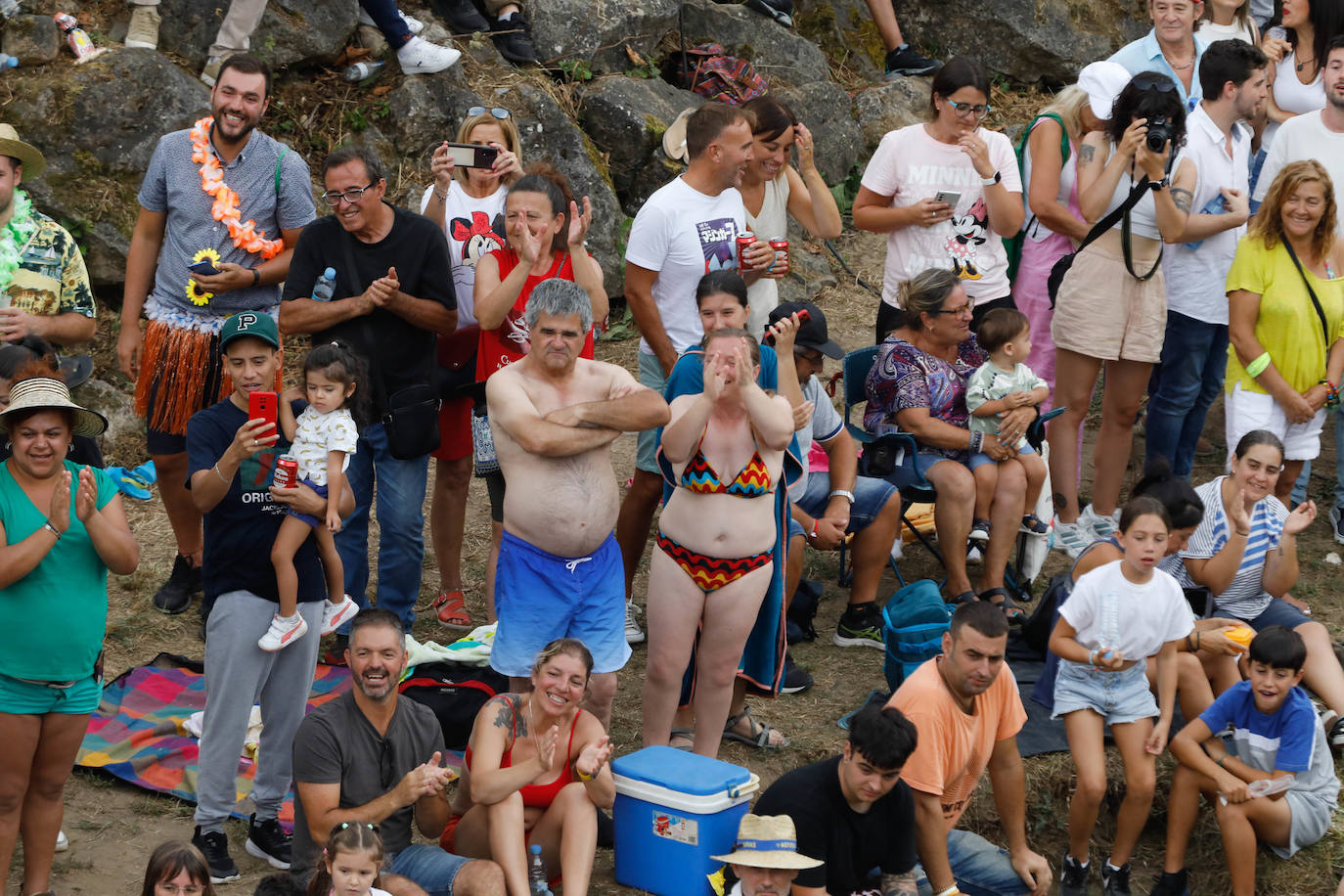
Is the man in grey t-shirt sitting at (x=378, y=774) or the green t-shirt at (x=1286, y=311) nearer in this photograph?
the man in grey t-shirt sitting at (x=378, y=774)

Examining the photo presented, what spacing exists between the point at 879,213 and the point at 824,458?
1261 mm

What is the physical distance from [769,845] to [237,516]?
2.02m

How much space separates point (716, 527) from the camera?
5.31 meters

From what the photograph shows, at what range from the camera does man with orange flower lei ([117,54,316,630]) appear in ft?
19.9

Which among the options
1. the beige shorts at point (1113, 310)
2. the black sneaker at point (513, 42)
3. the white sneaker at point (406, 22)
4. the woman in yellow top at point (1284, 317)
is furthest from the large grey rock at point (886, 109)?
the woman in yellow top at point (1284, 317)

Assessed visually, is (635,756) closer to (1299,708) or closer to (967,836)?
(967,836)

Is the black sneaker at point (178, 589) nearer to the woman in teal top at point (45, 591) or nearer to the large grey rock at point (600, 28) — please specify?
the woman in teal top at point (45, 591)

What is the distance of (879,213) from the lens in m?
7.14

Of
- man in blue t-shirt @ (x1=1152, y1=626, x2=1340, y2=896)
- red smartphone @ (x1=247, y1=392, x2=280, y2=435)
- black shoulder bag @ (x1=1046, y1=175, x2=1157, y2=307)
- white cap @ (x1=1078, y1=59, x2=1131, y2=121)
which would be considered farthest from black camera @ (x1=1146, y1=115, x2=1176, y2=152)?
red smartphone @ (x1=247, y1=392, x2=280, y2=435)

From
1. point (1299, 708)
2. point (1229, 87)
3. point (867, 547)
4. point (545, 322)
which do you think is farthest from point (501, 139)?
point (1299, 708)

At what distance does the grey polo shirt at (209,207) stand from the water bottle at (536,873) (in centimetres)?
266

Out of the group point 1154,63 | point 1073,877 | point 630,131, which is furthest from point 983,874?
point 630,131

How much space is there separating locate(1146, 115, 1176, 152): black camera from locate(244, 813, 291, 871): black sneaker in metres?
4.78

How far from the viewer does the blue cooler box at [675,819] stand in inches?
196
